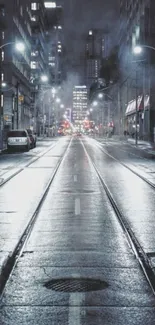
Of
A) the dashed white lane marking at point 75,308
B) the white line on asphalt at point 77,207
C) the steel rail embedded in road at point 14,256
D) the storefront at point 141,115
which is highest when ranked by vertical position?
the storefront at point 141,115

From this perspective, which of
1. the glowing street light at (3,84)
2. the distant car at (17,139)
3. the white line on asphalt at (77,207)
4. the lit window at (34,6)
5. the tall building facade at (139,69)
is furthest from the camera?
the lit window at (34,6)

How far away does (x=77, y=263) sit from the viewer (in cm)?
822

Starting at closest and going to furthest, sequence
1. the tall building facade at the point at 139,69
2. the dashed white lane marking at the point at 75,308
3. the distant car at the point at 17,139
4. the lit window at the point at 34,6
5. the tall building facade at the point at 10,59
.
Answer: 1. the dashed white lane marking at the point at 75,308
2. the distant car at the point at 17,139
3. the tall building facade at the point at 139,69
4. the tall building facade at the point at 10,59
5. the lit window at the point at 34,6

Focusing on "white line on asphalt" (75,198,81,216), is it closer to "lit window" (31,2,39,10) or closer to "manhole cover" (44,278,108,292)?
"manhole cover" (44,278,108,292)

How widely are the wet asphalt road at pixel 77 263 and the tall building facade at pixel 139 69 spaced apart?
2363 inches

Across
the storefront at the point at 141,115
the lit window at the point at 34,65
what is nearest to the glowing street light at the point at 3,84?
the storefront at the point at 141,115

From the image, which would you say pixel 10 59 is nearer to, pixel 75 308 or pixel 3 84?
pixel 3 84

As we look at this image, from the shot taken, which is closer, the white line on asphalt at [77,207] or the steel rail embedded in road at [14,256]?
the steel rail embedded in road at [14,256]

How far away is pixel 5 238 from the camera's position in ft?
33.7

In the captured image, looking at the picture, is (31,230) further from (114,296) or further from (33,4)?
(33,4)

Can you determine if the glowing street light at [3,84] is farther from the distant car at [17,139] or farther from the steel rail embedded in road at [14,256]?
the steel rail embedded in road at [14,256]

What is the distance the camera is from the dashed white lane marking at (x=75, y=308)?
18.6 feet

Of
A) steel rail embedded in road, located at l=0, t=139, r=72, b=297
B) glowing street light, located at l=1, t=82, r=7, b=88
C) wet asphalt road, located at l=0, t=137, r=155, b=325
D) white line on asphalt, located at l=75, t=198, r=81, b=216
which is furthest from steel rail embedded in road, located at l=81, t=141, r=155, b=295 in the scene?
glowing street light, located at l=1, t=82, r=7, b=88

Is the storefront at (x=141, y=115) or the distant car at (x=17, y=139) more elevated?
the storefront at (x=141, y=115)
